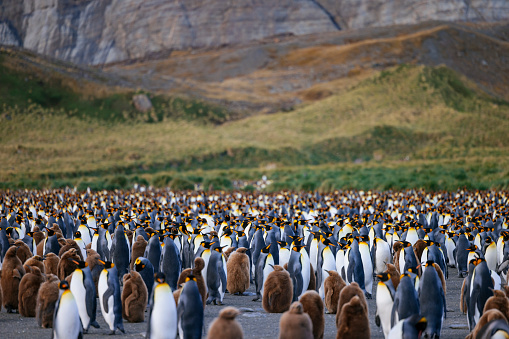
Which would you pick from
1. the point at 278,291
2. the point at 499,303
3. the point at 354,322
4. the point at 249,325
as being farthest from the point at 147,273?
the point at 499,303

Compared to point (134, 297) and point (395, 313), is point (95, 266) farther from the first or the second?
point (395, 313)

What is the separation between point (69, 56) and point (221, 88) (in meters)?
40.0

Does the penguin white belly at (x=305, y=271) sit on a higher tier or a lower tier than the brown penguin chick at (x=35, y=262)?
lower

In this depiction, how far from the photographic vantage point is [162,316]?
6.09m

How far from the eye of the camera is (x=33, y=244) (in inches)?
440

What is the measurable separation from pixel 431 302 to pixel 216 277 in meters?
3.06

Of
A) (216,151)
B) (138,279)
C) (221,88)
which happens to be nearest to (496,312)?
(138,279)

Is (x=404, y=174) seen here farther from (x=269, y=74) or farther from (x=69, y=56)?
(x=69, y=56)

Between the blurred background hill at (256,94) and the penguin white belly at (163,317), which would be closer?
the penguin white belly at (163,317)

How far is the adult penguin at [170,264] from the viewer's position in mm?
8664

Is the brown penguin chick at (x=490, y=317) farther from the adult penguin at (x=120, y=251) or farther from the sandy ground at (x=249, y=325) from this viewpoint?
the adult penguin at (x=120, y=251)

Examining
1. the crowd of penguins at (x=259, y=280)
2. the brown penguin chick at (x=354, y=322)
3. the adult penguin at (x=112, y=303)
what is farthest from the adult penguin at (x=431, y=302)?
the adult penguin at (x=112, y=303)

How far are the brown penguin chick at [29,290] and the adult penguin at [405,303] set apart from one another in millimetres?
4508

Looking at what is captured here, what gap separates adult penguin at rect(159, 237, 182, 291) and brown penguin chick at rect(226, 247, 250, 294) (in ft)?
3.35
